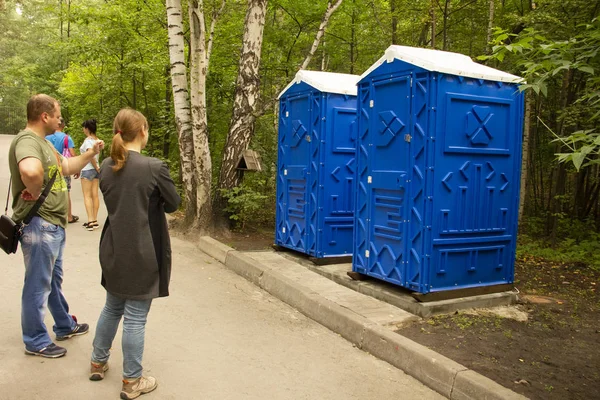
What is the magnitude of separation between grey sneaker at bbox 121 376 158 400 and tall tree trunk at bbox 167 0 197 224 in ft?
21.1

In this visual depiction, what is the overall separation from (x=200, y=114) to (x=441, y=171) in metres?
5.19

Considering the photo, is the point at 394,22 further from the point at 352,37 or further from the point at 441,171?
the point at 441,171

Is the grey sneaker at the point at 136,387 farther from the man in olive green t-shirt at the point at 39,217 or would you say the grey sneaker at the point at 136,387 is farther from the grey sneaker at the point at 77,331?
the grey sneaker at the point at 77,331

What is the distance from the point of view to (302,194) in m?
7.91

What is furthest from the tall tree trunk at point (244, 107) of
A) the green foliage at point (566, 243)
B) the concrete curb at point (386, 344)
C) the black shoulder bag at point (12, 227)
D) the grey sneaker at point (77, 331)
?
the black shoulder bag at point (12, 227)

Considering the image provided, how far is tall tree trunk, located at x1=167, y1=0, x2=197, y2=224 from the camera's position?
9289mm

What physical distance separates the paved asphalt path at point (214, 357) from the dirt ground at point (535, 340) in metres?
0.61

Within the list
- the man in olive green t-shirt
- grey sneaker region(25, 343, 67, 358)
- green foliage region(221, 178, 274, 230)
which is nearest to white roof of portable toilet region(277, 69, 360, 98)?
green foliage region(221, 178, 274, 230)

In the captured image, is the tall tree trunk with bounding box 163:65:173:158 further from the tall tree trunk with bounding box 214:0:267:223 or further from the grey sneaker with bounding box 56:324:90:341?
the grey sneaker with bounding box 56:324:90:341

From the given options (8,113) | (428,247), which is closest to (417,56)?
(428,247)

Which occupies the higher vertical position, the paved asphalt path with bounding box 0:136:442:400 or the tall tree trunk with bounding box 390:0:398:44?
the tall tree trunk with bounding box 390:0:398:44

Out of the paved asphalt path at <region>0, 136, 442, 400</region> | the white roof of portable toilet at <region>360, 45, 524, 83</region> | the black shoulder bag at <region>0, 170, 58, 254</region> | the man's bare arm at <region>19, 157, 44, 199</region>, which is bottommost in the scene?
the paved asphalt path at <region>0, 136, 442, 400</region>

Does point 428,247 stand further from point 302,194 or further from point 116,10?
point 116,10

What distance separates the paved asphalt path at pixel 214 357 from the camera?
12.2 feet
